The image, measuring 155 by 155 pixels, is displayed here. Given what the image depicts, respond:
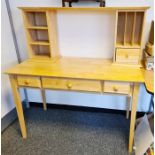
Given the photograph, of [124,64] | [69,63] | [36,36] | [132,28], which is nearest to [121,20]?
[132,28]

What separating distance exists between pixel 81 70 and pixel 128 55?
49 cm

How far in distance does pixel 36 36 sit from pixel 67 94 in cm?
87

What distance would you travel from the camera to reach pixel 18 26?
2096 millimetres

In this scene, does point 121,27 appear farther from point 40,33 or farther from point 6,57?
point 6,57

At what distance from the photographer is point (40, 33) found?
202 centimetres

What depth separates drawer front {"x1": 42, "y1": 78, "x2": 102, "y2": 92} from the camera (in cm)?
150

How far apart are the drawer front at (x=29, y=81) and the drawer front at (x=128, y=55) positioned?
83 centimetres

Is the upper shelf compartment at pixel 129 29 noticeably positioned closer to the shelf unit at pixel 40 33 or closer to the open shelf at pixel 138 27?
the open shelf at pixel 138 27

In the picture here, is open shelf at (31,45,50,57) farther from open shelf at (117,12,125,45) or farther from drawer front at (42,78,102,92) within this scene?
open shelf at (117,12,125,45)

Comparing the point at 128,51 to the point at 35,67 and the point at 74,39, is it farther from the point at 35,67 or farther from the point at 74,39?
the point at 35,67

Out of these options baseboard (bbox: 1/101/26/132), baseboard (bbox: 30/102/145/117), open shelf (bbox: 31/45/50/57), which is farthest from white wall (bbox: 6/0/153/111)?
baseboard (bbox: 1/101/26/132)

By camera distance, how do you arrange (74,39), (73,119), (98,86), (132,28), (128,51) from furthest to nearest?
(73,119) < (74,39) < (132,28) < (128,51) < (98,86)

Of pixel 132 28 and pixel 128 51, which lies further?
pixel 132 28

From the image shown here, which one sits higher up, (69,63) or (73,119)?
(69,63)
